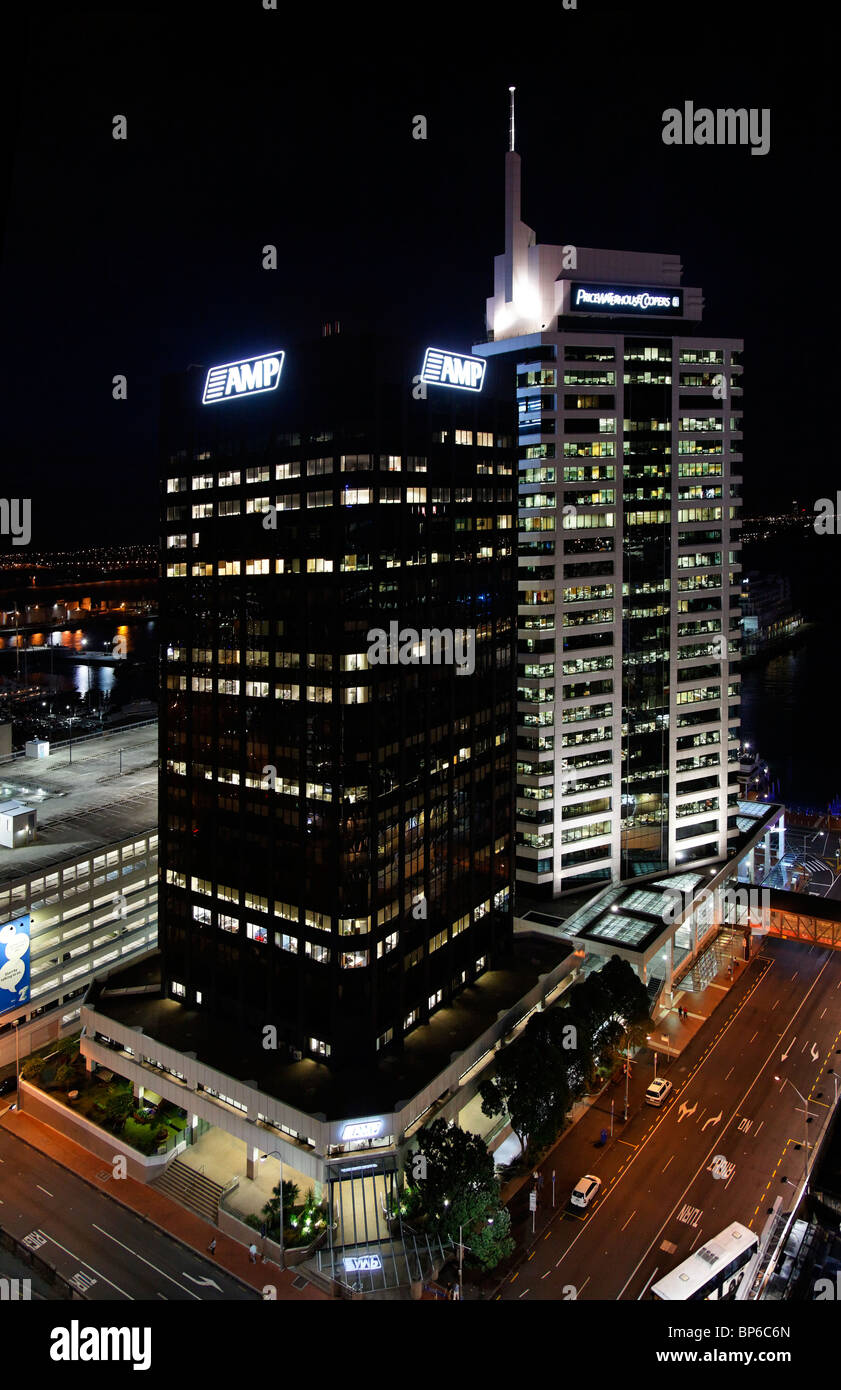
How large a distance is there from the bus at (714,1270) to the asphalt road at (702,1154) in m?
1.22

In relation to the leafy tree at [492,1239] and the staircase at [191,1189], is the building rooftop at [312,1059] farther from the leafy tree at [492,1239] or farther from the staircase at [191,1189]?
the leafy tree at [492,1239]

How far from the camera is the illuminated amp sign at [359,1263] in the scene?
33.5 metres

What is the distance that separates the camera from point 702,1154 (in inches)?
1578

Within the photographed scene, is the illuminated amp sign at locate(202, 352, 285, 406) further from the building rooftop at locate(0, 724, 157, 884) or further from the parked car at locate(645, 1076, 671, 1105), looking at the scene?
the parked car at locate(645, 1076, 671, 1105)

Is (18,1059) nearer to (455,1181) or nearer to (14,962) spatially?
(14,962)

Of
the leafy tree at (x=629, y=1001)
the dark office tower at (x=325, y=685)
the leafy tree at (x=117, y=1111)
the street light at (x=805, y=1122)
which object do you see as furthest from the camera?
the leafy tree at (x=629, y=1001)

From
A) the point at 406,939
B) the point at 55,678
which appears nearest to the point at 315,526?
the point at 406,939

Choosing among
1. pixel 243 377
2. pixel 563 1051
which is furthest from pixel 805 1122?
A: pixel 243 377

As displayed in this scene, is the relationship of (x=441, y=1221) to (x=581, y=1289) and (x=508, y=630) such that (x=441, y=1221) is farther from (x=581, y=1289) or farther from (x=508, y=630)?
(x=508, y=630)

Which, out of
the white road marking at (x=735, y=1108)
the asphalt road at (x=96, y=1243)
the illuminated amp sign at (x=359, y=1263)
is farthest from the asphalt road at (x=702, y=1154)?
the asphalt road at (x=96, y=1243)

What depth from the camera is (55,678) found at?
544ft

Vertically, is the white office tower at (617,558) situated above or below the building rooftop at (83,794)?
above

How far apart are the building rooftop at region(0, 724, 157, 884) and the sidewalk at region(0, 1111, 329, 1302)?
12.4m
